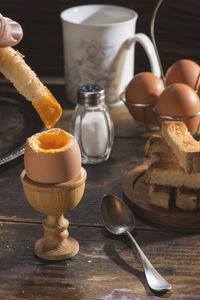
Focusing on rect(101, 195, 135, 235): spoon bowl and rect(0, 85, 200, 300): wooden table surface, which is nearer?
rect(0, 85, 200, 300): wooden table surface

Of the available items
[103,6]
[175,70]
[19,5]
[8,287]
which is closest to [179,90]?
[175,70]

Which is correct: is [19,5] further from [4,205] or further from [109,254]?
[109,254]

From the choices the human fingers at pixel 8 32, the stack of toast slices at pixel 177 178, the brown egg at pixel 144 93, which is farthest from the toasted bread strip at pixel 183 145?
the human fingers at pixel 8 32

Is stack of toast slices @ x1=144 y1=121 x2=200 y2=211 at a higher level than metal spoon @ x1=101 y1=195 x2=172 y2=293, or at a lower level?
higher

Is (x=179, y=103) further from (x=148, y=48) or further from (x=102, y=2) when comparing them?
(x=102, y=2)

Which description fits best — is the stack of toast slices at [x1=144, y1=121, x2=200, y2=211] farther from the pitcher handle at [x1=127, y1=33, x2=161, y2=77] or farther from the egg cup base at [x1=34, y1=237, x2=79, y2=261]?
the pitcher handle at [x1=127, y1=33, x2=161, y2=77]

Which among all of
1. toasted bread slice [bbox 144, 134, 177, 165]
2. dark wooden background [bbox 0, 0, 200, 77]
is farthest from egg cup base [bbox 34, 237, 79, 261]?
dark wooden background [bbox 0, 0, 200, 77]
